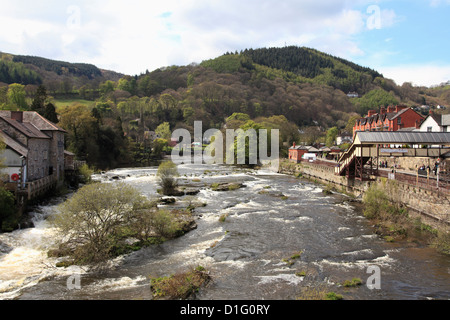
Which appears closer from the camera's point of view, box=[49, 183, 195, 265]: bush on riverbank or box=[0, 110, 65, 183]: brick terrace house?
box=[49, 183, 195, 265]: bush on riverbank

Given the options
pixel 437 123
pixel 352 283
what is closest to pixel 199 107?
pixel 437 123

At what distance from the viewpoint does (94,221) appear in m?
17.9

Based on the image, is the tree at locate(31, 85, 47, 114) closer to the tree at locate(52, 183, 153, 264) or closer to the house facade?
the tree at locate(52, 183, 153, 264)

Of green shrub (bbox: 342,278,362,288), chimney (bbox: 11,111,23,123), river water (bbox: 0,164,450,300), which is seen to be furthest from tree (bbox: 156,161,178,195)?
green shrub (bbox: 342,278,362,288)

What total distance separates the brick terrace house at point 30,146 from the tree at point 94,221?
1231 centimetres

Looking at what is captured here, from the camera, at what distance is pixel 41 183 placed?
29359 millimetres

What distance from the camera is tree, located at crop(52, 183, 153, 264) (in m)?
17.1

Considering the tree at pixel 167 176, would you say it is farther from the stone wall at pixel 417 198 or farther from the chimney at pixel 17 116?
the stone wall at pixel 417 198

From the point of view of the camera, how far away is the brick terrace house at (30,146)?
2688cm

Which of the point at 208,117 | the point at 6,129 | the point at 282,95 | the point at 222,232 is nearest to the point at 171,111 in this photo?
the point at 208,117

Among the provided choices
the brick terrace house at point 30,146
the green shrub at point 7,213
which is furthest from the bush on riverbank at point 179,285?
the brick terrace house at point 30,146

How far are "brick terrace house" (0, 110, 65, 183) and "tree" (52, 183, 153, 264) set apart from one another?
1231 centimetres

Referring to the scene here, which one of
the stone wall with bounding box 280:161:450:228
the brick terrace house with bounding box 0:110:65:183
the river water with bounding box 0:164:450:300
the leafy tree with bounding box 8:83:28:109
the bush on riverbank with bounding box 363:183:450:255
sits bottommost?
the river water with bounding box 0:164:450:300

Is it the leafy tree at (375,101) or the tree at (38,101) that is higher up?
the leafy tree at (375,101)
